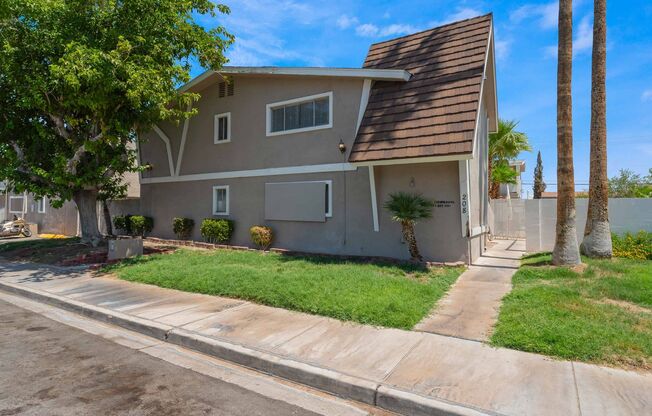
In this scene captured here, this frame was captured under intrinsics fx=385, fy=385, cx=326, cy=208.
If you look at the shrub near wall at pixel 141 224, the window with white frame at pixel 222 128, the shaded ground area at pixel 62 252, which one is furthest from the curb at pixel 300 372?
the shrub near wall at pixel 141 224

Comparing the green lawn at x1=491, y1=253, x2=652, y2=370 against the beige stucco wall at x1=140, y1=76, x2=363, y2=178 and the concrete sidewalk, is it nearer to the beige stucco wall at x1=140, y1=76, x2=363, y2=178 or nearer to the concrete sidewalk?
the concrete sidewalk

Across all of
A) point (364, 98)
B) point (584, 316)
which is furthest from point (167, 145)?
point (584, 316)

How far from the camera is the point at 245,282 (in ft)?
27.0

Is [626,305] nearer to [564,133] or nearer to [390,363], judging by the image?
[390,363]

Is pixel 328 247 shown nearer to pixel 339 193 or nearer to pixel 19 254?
pixel 339 193

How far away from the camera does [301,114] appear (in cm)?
1348

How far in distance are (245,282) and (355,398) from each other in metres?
4.59

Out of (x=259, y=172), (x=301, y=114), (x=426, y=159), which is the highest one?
(x=301, y=114)

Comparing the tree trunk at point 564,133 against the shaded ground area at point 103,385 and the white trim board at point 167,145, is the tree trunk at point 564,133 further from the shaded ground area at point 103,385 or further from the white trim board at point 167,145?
the white trim board at point 167,145

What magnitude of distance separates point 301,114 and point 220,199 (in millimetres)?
5019

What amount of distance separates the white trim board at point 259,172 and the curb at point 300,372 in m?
7.54

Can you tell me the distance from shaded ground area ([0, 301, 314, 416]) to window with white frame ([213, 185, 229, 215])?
32.2 ft

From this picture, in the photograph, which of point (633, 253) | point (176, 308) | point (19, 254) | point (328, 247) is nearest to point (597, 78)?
point (633, 253)

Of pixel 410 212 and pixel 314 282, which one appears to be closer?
pixel 314 282
